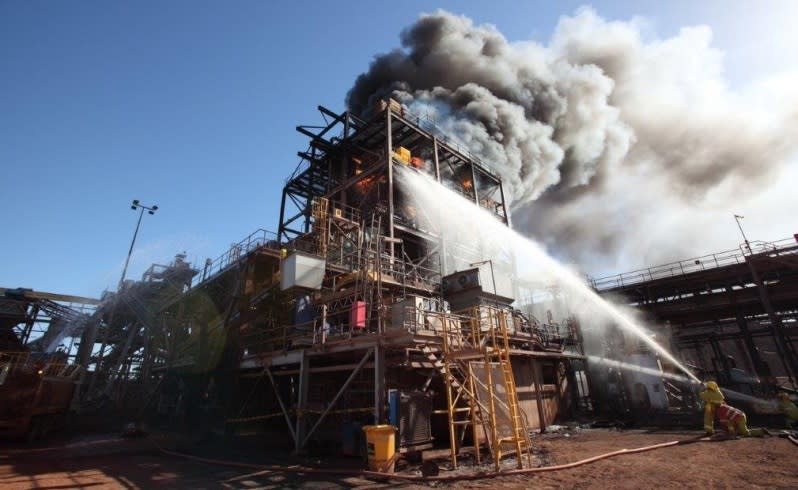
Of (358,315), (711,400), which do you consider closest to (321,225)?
(358,315)

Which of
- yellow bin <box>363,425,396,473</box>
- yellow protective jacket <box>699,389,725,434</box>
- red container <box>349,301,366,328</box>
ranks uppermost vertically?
red container <box>349,301,366,328</box>

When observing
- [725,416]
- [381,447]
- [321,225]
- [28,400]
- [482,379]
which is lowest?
Result: [381,447]

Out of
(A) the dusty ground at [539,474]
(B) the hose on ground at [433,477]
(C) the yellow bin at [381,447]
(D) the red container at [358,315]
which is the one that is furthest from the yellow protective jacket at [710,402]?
(D) the red container at [358,315]

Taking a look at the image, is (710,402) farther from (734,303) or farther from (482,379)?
(734,303)

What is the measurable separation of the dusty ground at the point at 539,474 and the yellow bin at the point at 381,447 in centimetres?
53

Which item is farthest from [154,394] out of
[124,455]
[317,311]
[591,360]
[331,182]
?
[591,360]

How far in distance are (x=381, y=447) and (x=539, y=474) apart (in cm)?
347

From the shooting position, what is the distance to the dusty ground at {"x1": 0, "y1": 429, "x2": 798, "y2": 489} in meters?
7.03

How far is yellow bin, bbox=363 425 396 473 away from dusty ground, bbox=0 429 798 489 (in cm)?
53

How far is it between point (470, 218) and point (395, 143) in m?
8.37

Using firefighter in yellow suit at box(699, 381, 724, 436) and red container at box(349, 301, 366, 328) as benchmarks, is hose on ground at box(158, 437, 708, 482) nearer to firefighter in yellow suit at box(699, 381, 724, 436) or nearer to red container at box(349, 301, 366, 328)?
firefighter in yellow suit at box(699, 381, 724, 436)

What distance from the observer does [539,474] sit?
7906 mm

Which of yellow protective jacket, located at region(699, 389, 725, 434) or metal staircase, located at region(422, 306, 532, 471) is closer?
metal staircase, located at region(422, 306, 532, 471)

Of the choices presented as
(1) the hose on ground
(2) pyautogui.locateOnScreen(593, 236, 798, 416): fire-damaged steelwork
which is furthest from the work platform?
(1) the hose on ground
